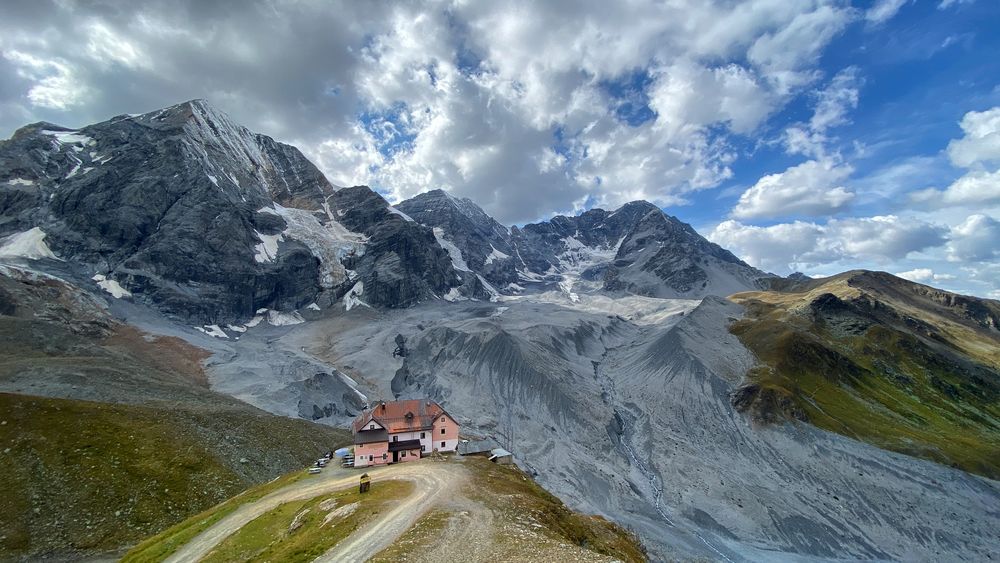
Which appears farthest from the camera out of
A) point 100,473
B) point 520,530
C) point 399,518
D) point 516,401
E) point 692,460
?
point 516,401

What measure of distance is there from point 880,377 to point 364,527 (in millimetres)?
176693

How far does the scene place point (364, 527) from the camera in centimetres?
2934

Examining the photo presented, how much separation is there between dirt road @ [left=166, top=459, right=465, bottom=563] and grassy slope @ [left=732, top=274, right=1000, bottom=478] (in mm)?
110862

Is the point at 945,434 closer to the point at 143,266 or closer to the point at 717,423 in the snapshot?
the point at 717,423

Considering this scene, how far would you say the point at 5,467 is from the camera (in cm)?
4431

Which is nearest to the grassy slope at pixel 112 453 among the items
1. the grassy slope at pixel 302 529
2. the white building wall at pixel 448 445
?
the grassy slope at pixel 302 529

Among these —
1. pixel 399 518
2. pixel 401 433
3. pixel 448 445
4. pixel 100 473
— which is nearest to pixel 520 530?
pixel 399 518

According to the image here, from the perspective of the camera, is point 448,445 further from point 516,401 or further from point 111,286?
point 111,286

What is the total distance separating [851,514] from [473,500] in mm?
94816

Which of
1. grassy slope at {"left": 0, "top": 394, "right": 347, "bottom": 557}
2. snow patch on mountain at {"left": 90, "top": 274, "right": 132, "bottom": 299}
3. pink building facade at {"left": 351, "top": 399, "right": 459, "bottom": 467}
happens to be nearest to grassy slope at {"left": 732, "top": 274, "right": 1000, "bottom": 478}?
pink building facade at {"left": 351, "top": 399, "right": 459, "bottom": 467}

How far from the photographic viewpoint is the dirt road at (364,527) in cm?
2708

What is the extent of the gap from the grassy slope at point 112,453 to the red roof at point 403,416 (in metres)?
16.4

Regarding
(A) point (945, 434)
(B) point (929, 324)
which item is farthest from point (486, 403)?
(B) point (929, 324)

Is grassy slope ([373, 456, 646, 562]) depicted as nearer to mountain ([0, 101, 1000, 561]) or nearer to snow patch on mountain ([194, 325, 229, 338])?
mountain ([0, 101, 1000, 561])
